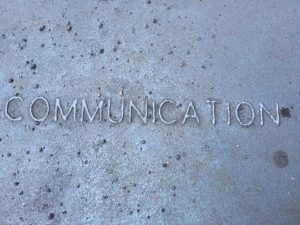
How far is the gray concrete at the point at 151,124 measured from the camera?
206 cm

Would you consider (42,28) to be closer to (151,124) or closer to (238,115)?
(151,124)

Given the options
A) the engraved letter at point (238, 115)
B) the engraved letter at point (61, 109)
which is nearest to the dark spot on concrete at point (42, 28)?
the engraved letter at point (61, 109)

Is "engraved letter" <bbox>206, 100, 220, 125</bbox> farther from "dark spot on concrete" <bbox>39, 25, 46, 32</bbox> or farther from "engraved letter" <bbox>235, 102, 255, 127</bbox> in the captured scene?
"dark spot on concrete" <bbox>39, 25, 46, 32</bbox>

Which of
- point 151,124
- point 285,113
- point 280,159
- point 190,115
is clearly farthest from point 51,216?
point 285,113

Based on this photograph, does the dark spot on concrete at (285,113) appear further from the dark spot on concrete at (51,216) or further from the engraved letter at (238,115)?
the dark spot on concrete at (51,216)

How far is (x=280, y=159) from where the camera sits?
7.00ft

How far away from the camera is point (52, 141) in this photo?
6.95ft

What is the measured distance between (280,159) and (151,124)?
72 centimetres

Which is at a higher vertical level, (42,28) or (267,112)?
(42,28)

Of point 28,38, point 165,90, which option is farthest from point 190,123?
point 28,38

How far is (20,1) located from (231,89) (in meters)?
1.32

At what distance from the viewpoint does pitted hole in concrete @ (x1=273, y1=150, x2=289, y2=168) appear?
6.98 feet

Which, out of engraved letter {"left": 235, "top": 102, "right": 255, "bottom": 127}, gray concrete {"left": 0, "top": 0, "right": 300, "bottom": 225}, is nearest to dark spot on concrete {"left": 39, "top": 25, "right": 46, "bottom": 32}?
gray concrete {"left": 0, "top": 0, "right": 300, "bottom": 225}

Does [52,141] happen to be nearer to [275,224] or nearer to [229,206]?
[229,206]
